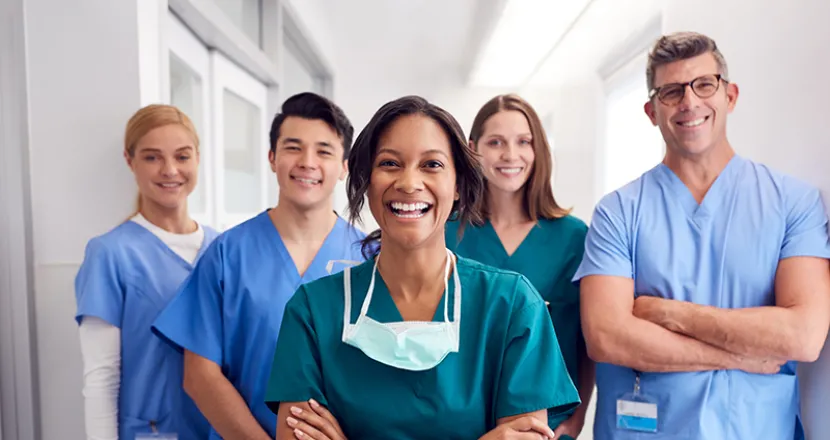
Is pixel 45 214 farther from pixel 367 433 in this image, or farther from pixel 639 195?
pixel 639 195

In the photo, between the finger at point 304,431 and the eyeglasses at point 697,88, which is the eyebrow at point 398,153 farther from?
the eyeglasses at point 697,88

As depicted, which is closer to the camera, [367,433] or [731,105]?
[367,433]

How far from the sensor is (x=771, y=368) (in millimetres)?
1347

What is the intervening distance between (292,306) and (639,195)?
0.89 metres

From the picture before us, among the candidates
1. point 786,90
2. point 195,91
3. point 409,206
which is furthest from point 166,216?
point 786,90

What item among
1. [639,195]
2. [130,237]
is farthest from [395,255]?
[130,237]

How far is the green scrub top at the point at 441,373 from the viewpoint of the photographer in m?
1.08

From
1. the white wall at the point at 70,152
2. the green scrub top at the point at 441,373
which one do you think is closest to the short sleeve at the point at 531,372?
the green scrub top at the point at 441,373

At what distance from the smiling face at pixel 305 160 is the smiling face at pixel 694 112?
802 mm

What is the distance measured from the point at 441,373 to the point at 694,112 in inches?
33.5

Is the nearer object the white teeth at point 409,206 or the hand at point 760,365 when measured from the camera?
the white teeth at point 409,206

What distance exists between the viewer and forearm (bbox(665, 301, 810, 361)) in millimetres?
1289

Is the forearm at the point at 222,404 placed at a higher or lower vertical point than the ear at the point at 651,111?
lower

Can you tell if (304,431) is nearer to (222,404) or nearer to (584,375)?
(222,404)
